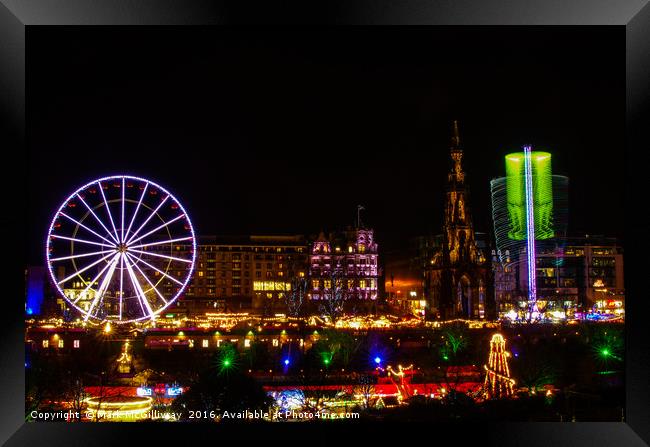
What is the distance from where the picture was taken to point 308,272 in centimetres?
2953

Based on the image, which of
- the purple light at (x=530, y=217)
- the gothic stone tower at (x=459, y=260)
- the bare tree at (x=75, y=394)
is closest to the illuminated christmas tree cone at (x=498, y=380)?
the bare tree at (x=75, y=394)

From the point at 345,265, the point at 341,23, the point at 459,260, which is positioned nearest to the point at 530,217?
the point at 459,260

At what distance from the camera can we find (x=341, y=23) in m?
4.64

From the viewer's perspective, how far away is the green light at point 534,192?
23.2 metres

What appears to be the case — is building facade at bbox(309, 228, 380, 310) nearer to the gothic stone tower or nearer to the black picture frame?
the gothic stone tower

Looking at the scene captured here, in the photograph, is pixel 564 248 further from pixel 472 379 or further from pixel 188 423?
pixel 188 423

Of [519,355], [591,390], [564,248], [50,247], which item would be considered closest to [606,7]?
[591,390]

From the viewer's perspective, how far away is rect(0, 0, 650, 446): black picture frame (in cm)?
459

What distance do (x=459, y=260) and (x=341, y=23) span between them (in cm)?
2408

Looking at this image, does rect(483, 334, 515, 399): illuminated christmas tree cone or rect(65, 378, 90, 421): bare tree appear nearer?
rect(65, 378, 90, 421): bare tree

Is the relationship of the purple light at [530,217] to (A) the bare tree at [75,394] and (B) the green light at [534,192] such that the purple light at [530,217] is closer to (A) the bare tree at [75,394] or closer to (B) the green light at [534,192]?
(B) the green light at [534,192]

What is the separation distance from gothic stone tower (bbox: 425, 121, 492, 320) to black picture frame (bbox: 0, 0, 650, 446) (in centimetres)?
2277

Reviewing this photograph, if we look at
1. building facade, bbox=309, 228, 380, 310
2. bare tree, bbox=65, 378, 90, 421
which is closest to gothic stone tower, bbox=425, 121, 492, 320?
building facade, bbox=309, 228, 380, 310

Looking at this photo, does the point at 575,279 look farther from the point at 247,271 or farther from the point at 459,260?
the point at 247,271
